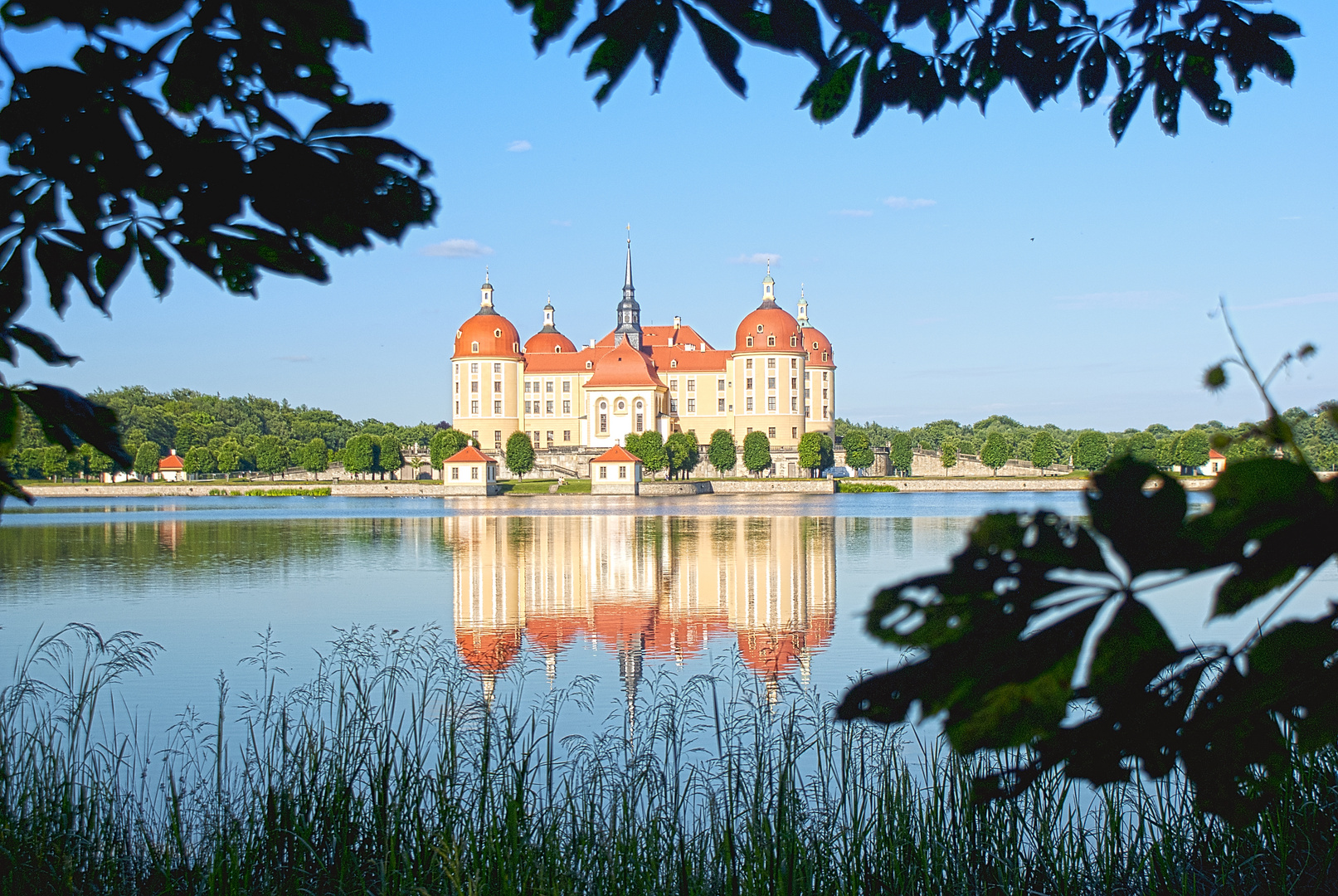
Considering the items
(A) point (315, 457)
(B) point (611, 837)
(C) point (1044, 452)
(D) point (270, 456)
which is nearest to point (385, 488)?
(A) point (315, 457)

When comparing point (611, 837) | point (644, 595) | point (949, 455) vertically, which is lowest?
A: point (644, 595)

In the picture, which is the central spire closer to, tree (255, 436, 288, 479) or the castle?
the castle

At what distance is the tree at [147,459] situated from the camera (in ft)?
168

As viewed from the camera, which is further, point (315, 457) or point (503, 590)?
Result: point (315, 457)

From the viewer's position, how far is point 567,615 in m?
10.5

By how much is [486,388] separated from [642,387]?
8.76 metres

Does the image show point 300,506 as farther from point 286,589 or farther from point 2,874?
point 2,874

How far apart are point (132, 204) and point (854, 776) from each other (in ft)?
8.87

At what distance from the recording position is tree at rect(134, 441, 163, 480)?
51.2 m

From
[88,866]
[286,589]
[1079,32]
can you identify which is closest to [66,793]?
[88,866]

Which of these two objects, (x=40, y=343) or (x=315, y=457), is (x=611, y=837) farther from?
(x=315, y=457)

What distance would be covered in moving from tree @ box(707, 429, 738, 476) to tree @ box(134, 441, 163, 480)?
2621 centimetres

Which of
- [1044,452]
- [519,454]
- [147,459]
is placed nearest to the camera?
[519,454]

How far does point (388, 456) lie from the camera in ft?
178
